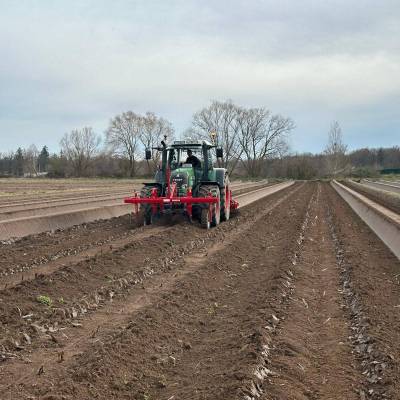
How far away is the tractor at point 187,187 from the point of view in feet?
46.3

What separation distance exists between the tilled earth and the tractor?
3.23m

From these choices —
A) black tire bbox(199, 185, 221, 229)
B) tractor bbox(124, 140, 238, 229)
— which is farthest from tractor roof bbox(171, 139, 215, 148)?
black tire bbox(199, 185, 221, 229)

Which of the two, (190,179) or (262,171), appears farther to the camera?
(262,171)

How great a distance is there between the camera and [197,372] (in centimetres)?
444

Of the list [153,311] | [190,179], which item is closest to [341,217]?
[190,179]

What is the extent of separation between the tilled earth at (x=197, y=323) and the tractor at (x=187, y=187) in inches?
127

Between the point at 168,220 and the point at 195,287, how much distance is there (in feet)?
27.2

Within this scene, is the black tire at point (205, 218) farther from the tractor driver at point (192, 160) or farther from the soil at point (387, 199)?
the soil at point (387, 199)

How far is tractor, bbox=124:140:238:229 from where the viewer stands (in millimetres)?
14117

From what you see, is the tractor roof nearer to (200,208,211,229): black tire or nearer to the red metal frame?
the red metal frame

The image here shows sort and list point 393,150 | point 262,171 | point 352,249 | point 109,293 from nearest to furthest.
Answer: point 109,293
point 352,249
point 262,171
point 393,150

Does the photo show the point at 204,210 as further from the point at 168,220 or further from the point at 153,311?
the point at 153,311

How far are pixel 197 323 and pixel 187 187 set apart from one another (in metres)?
8.85

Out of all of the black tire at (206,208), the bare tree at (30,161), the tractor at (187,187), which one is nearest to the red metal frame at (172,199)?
the tractor at (187,187)
